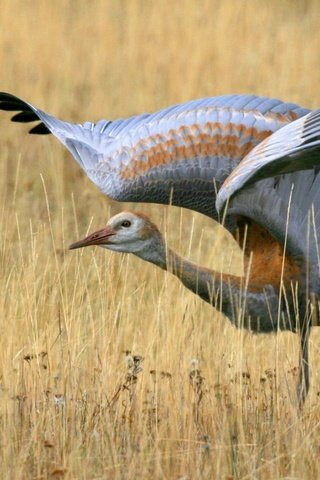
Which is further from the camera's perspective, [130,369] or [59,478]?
[130,369]

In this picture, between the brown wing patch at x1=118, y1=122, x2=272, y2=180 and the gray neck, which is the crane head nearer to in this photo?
the gray neck

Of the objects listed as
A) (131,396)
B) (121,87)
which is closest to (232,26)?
(121,87)

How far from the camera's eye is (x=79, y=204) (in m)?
9.22

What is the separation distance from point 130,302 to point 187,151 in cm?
82

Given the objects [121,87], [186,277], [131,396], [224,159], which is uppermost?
[121,87]

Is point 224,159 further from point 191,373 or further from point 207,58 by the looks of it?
point 207,58

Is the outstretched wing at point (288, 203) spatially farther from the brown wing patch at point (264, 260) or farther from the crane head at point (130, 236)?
the crane head at point (130, 236)

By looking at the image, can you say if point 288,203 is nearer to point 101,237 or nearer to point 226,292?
point 226,292

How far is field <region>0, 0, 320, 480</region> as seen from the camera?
4941 millimetres

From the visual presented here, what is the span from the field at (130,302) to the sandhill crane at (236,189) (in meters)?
0.19

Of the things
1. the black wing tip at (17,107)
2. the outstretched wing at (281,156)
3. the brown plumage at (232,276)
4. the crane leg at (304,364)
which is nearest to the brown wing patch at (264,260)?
the brown plumage at (232,276)

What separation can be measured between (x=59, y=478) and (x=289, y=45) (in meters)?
7.07

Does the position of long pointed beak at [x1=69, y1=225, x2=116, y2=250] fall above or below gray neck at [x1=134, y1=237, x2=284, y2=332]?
above

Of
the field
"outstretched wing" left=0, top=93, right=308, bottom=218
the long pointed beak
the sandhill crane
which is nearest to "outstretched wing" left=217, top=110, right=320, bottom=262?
the sandhill crane
